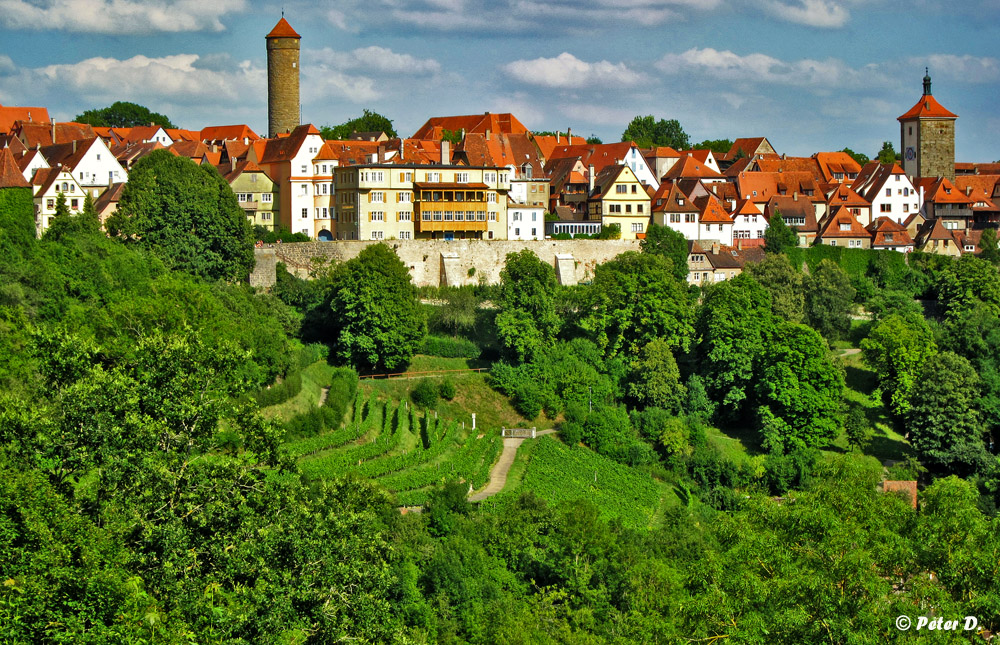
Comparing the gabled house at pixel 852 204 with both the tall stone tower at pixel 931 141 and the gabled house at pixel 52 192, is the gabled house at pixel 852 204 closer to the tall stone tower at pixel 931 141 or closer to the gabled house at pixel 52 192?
the tall stone tower at pixel 931 141

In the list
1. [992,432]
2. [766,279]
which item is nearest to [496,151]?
[766,279]

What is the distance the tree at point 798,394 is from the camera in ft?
148

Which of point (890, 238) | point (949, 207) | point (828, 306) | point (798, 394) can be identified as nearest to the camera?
point (798, 394)

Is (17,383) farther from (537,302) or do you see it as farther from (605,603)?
(537,302)

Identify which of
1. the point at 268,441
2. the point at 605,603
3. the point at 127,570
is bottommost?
the point at 605,603

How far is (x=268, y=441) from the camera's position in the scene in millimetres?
21438

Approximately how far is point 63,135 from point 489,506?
148 ft

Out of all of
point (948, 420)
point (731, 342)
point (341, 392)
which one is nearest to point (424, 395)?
point (341, 392)

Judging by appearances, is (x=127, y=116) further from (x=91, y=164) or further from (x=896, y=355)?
(x=896, y=355)

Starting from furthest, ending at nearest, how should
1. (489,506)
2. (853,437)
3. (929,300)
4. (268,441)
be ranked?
(929,300)
(853,437)
(489,506)
(268,441)

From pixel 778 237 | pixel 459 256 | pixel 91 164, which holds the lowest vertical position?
pixel 459 256

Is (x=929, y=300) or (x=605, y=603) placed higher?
(x=929, y=300)

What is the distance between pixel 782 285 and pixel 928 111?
28743 millimetres

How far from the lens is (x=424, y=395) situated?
4344cm
